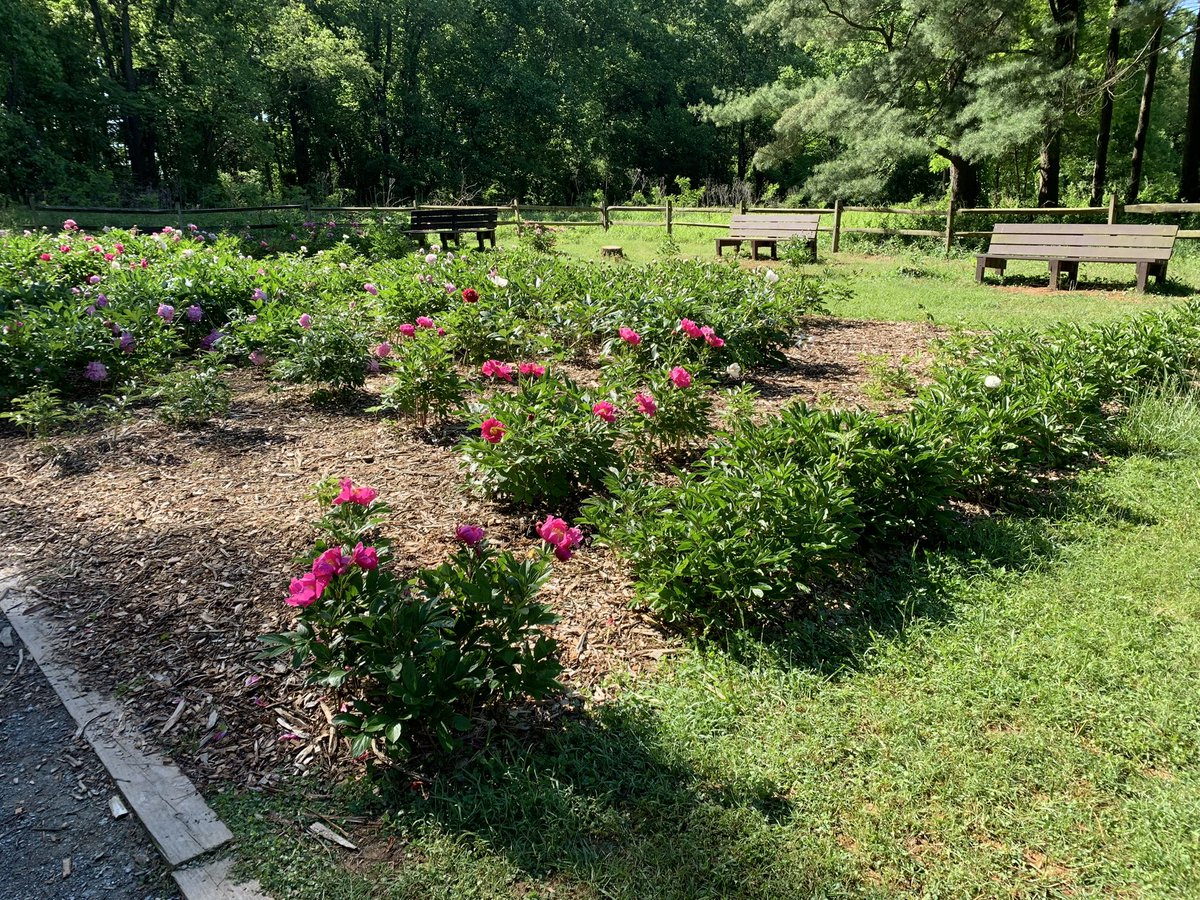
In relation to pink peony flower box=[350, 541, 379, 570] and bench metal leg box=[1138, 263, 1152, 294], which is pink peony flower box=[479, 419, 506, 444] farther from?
bench metal leg box=[1138, 263, 1152, 294]

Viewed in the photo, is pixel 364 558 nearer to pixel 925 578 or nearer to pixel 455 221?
pixel 925 578

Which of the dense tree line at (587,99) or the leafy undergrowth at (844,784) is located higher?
the dense tree line at (587,99)

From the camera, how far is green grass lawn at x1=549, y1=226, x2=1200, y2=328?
8.78 meters

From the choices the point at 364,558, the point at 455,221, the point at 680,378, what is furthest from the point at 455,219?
the point at 364,558

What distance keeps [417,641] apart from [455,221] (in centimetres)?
1442

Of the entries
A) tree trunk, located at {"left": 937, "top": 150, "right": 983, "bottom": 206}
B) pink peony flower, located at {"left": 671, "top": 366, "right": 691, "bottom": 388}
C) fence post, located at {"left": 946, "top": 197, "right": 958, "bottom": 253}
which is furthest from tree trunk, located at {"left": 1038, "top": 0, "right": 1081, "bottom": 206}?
pink peony flower, located at {"left": 671, "top": 366, "right": 691, "bottom": 388}

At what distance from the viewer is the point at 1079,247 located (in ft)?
34.4

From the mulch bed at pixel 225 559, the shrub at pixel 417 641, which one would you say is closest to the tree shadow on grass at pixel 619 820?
the shrub at pixel 417 641

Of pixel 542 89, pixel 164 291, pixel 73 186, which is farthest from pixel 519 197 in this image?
pixel 164 291

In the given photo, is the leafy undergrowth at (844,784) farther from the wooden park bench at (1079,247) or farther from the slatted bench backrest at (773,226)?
the slatted bench backrest at (773,226)

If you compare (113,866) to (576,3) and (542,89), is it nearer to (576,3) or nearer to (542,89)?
(542,89)

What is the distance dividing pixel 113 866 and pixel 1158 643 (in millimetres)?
3497

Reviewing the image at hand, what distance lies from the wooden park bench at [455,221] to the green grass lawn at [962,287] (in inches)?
73.1

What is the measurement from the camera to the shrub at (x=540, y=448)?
366 centimetres
